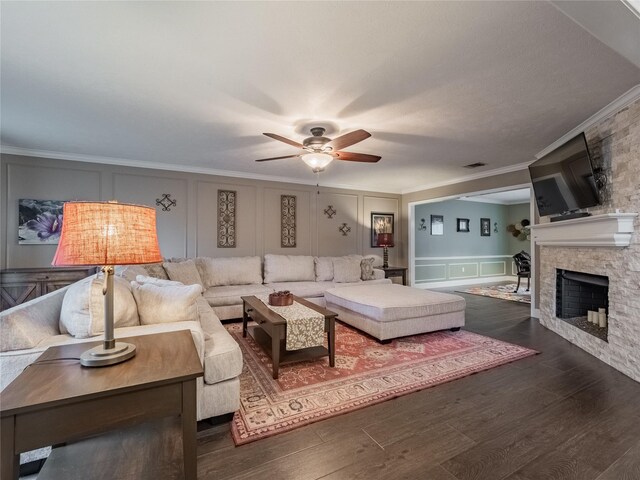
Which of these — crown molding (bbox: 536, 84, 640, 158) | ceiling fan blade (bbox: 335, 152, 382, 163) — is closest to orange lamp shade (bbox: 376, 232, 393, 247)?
ceiling fan blade (bbox: 335, 152, 382, 163)

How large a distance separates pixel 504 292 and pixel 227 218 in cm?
630

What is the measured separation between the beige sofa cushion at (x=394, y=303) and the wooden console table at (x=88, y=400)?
7.80 feet

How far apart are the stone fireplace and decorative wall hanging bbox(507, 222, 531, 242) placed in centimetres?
556

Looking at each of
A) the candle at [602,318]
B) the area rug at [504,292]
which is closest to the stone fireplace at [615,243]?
the candle at [602,318]

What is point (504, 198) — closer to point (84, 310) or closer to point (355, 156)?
point (355, 156)

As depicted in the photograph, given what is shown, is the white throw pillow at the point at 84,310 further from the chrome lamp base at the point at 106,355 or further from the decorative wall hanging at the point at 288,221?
the decorative wall hanging at the point at 288,221

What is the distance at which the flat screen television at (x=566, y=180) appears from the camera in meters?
2.98

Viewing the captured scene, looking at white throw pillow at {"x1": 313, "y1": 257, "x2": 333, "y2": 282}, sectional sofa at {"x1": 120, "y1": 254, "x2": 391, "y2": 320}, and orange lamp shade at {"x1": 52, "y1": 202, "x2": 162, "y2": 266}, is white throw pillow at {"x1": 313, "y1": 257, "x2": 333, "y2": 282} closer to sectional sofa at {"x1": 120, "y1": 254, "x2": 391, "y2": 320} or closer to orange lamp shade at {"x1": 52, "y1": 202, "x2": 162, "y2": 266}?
sectional sofa at {"x1": 120, "y1": 254, "x2": 391, "y2": 320}

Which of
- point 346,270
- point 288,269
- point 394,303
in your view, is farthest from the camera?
point 346,270

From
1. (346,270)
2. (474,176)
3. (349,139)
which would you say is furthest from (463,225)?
(349,139)

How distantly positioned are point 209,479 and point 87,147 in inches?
170

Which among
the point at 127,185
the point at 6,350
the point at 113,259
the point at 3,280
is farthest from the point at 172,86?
the point at 3,280

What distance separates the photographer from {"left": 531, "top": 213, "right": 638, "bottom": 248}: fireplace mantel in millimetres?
2594

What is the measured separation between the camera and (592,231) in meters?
2.95
